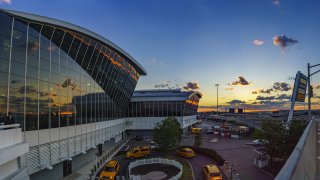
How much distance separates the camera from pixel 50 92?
2327 cm

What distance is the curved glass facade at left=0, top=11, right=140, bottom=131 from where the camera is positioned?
60.2 ft

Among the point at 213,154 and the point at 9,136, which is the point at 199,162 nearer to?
the point at 213,154

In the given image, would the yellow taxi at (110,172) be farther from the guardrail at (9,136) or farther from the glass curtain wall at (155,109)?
the glass curtain wall at (155,109)

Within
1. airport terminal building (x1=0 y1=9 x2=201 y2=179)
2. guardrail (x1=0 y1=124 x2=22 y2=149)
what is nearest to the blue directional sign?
airport terminal building (x1=0 y1=9 x2=201 y2=179)

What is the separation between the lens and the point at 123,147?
2079 inches

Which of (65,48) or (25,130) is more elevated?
(65,48)

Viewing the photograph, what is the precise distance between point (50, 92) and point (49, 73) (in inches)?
62.6

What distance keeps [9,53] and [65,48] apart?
861 centimetres

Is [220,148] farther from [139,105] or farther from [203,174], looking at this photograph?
[139,105]

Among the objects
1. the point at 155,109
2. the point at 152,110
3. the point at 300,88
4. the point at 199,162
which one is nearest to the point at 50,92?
the point at 199,162

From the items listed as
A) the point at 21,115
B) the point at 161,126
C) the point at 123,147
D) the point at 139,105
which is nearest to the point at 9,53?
the point at 21,115

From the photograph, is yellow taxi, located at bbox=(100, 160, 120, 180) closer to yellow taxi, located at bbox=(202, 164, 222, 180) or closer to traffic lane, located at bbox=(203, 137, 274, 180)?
yellow taxi, located at bbox=(202, 164, 222, 180)

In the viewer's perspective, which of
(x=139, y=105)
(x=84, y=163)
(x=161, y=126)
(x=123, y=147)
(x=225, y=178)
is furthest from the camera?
(x=139, y=105)

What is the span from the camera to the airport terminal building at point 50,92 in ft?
58.0
